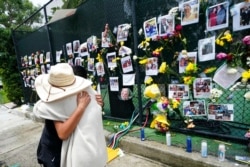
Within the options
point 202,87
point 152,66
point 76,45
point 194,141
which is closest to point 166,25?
point 152,66

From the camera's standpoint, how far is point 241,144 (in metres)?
2.59

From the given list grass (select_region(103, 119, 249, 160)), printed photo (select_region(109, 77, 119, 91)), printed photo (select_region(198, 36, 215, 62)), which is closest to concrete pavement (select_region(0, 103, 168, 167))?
grass (select_region(103, 119, 249, 160))

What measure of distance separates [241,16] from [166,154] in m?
1.86

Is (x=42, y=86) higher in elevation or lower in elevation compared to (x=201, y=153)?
higher

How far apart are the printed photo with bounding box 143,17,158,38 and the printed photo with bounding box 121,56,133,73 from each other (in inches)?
22.2

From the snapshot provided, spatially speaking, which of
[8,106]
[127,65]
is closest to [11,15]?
[8,106]

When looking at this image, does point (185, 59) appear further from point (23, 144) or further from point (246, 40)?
point (23, 144)

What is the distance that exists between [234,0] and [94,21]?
2547 millimetres

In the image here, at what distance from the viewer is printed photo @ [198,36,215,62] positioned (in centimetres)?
258

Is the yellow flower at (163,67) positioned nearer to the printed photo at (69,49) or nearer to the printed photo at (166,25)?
the printed photo at (166,25)

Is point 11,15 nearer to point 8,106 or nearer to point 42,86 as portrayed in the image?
point 8,106

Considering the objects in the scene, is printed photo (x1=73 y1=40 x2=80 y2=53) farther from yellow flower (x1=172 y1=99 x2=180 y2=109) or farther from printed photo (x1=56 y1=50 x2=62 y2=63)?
yellow flower (x1=172 y1=99 x2=180 y2=109)

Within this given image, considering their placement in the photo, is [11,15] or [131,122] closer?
[131,122]

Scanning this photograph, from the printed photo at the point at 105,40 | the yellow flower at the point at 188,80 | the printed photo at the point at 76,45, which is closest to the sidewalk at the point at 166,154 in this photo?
the yellow flower at the point at 188,80
